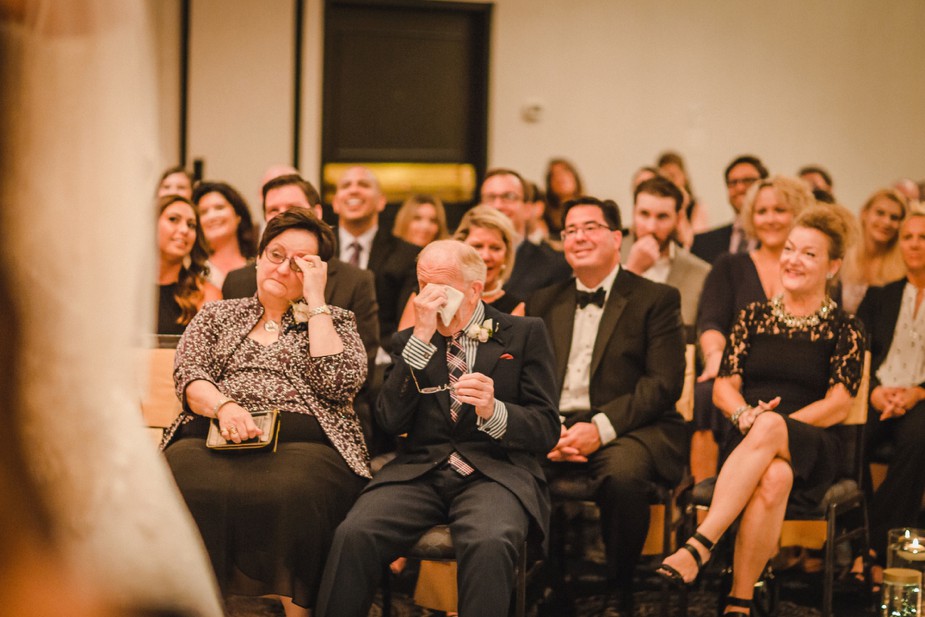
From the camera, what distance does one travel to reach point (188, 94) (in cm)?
796

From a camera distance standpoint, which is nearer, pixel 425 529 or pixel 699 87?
pixel 425 529

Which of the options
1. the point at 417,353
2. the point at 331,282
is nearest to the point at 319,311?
the point at 417,353

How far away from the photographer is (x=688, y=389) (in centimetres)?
419

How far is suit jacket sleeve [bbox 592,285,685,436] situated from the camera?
397cm

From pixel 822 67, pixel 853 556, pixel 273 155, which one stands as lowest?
pixel 853 556

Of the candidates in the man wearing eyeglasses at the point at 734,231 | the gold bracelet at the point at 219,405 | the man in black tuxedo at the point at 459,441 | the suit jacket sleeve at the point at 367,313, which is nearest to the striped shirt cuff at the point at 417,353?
the man in black tuxedo at the point at 459,441

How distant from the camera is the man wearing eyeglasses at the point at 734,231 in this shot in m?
6.11

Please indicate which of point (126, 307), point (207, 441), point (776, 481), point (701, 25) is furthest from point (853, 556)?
point (701, 25)

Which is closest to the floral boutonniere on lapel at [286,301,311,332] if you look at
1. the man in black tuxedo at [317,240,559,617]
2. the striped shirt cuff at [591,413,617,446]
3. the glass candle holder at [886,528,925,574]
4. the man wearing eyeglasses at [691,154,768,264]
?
the man in black tuxedo at [317,240,559,617]

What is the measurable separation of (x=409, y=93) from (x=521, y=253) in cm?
396

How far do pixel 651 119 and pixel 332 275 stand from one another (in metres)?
5.90

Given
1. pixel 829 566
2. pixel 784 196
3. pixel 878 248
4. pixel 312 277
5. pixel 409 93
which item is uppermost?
pixel 409 93

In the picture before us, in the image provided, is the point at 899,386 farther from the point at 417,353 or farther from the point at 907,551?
the point at 417,353

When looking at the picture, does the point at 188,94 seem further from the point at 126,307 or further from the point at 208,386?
the point at 126,307
